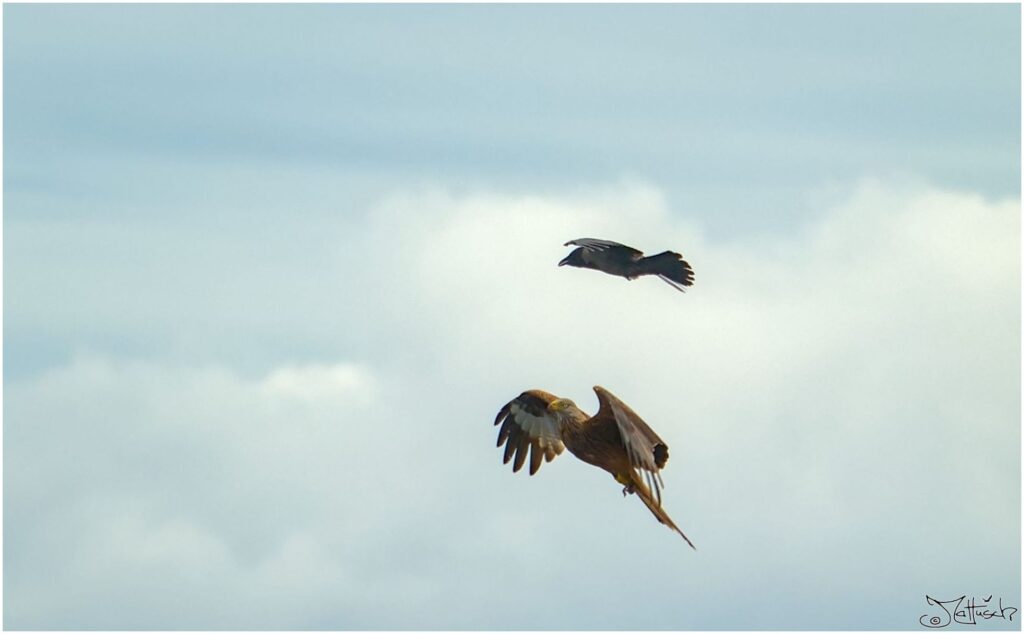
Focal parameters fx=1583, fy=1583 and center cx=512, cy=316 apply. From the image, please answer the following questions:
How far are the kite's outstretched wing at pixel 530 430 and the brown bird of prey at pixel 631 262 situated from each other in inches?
96.9

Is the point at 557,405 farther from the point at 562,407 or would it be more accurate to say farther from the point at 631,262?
the point at 631,262

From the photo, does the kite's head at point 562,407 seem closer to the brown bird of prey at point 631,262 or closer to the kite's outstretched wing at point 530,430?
the kite's outstretched wing at point 530,430

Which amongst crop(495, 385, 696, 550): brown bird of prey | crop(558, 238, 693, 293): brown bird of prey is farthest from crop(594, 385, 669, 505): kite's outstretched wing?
crop(558, 238, 693, 293): brown bird of prey

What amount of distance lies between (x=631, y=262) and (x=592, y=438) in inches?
153

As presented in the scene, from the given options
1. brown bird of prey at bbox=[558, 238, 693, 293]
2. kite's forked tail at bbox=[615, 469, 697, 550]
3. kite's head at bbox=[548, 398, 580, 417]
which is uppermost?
brown bird of prey at bbox=[558, 238, 693, 293]

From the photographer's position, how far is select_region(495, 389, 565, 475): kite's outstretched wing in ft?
81.7

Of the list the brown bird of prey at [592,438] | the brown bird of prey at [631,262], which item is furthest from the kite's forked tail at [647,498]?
the brown bird of prey at [631,262]

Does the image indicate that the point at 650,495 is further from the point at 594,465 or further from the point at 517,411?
the point at 517,411

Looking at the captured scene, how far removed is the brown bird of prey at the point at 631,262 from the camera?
2566 centimetres

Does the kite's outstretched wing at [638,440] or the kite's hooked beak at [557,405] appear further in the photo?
the kite's hooked beak at [557,405]

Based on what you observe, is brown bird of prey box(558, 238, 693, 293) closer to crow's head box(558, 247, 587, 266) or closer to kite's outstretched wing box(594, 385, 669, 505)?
crow's head box(558, 247, 587, 266)

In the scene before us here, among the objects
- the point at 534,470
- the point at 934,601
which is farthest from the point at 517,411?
the point at 934,601

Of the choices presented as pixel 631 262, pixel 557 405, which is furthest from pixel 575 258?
pixel 557 405

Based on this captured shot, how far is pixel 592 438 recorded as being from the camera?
2297 cm
